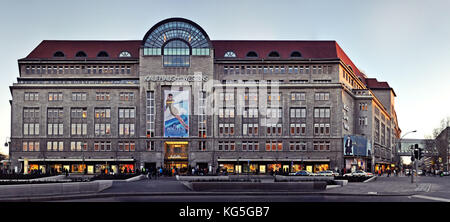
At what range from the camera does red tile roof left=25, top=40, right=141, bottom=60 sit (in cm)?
10375

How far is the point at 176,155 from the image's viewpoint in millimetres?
100250

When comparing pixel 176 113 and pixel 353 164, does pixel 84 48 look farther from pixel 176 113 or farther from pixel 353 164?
pixel 353 164

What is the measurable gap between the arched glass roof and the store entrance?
64.9 ft

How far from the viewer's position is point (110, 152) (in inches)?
3888

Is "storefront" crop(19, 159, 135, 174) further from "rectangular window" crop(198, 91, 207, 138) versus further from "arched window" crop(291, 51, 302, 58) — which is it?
"arched window" crop(291, 51, 302, 58)

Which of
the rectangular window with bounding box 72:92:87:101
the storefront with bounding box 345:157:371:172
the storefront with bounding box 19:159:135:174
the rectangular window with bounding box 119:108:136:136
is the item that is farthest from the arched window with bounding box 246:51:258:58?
the rectangular window with bounding box 72:92:87:101

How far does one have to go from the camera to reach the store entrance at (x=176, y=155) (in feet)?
327

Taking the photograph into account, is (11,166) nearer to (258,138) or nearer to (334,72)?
(258,138)

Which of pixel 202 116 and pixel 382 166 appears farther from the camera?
pixel 382 166

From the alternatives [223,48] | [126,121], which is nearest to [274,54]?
[223,48]

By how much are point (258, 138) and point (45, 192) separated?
71.7 meters

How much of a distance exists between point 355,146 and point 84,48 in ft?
196

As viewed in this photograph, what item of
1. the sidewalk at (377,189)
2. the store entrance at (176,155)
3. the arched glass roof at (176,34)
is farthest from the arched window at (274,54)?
the sidewalk at (377,189)
